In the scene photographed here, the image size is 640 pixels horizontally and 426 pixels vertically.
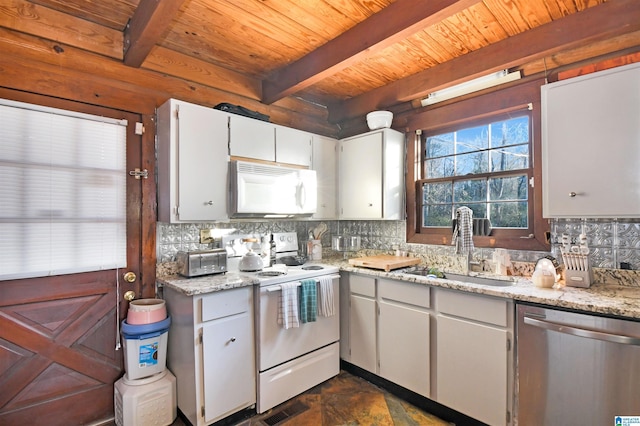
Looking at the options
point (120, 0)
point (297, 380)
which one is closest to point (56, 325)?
point (297, 380)

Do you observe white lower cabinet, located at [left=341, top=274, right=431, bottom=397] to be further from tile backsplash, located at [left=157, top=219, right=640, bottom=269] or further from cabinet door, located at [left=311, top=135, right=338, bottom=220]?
cabinet door, located at [left=311, top=135, right=338, bottom=220]

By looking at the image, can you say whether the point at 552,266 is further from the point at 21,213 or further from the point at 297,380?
the point at 21,213

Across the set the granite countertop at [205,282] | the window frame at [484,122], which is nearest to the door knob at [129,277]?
the granite countertop at [205,282]

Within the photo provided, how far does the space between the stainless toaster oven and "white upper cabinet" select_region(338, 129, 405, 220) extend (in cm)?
135

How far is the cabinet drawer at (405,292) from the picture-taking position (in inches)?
87.7

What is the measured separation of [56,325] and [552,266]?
3.10 metres

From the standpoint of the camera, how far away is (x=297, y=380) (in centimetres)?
243

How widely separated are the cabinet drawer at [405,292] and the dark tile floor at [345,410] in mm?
742

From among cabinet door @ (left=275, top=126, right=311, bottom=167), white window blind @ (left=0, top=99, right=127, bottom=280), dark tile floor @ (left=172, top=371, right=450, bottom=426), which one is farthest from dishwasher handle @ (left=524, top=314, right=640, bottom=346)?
white window blind @ (left=0, top=99, right=127, bottom=280)

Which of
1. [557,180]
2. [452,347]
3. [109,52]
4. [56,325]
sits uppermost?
[109,52]

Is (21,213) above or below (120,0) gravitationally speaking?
below

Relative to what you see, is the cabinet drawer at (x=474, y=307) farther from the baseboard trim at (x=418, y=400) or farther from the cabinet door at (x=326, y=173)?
the cabinet door at (x=326, y=173)

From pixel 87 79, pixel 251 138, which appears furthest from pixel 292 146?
pixel 87 79

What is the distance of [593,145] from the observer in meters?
1.84
